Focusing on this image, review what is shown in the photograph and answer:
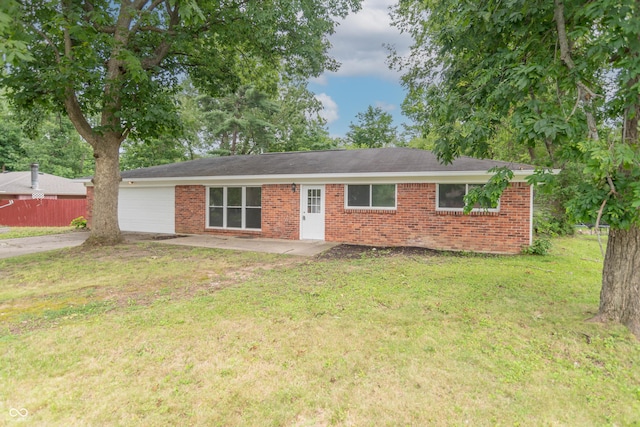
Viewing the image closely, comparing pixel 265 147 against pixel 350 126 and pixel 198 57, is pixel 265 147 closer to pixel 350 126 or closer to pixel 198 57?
pixel 350 126

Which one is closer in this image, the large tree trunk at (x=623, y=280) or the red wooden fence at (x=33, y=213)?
the large tree trunk at (x=623, y=280)

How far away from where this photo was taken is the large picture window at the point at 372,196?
10.1m

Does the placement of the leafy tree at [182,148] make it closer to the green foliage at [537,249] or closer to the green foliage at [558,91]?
the green foliage at [537,249]

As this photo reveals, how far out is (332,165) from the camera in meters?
11.4

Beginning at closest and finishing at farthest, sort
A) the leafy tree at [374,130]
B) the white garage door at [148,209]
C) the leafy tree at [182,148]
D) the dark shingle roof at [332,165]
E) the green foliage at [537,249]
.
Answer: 1. the green foliage at [537,249]
2. the dark shingle roof at [332,165]
3. the white garage door at [148,209]
4. the leafy tree at [182,148]
5. the leafy tree at [374,130]

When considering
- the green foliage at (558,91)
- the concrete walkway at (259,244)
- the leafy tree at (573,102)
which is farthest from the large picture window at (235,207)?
the leafy tree at (573,102)

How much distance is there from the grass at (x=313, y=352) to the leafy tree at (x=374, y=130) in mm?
27914

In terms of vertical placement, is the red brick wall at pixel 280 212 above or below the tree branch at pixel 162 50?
below

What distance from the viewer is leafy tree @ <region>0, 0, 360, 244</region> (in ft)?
26.9

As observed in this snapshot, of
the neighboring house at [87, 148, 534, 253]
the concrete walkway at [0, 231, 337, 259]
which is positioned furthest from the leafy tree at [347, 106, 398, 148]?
the concrete walkway at [0, 231, 337, 259]

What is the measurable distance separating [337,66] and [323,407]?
502 inches

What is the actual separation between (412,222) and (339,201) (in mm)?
2378

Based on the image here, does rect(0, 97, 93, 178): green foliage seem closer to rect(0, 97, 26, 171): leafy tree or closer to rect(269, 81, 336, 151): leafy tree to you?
rect(0, 97, 26, 171): leafy tree

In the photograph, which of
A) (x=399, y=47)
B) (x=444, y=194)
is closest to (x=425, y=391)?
(x=444, y=194)
